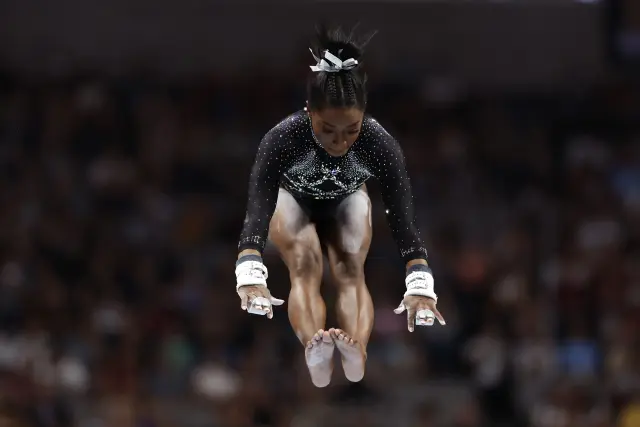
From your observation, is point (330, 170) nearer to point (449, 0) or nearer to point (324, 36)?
point (324, 36)

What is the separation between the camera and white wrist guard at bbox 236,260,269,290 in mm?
4152

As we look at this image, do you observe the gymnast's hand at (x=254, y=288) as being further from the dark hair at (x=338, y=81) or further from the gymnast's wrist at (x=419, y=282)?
the dark hair at (x=338, y=81)

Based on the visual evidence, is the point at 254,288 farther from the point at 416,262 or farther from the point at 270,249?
the point at 270,249

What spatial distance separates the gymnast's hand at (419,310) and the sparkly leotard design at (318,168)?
24cm

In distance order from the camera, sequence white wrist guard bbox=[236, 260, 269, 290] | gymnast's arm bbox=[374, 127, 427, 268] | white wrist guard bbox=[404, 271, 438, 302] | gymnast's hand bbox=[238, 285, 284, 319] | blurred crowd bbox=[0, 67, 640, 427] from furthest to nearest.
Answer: blurred crowd bbox=[0, 67, 640, 427], gymnast's arm bbox=[374, 127, 427, 268], white wrist guard bbox=[404, 271, 438, 302], white wrist guard bbox=[236, 260, 269, 290], gymnast's hand bbox=[238, 285, 284, 319]

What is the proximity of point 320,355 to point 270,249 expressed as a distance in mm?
3927

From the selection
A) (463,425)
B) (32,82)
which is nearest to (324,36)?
(463,425)

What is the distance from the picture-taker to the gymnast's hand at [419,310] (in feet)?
13.6

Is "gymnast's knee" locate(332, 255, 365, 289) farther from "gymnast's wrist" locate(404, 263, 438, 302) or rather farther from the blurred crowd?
the blurred crowd

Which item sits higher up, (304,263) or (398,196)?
(398,196)

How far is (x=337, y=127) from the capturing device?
4133mm

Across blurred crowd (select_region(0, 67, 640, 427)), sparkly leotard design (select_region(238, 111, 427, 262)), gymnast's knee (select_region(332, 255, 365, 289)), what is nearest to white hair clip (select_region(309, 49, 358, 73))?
sparkly leotard design (select_region(238, 111, 427, 262))

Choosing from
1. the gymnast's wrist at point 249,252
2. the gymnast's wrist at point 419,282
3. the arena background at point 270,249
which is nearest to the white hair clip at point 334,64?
the gymnast's wrist at point 249,252

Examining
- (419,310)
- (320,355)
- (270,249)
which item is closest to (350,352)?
(320,355)
